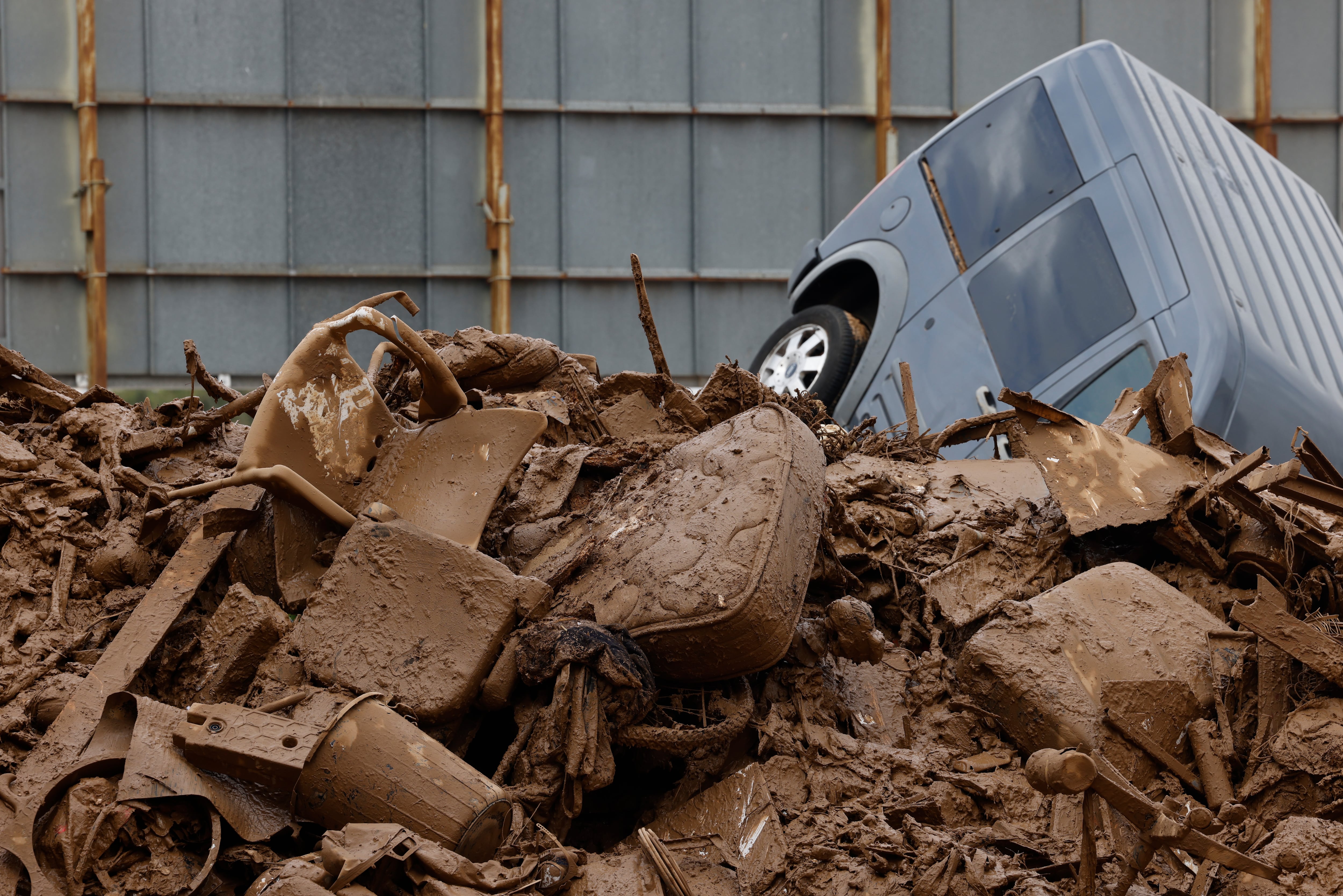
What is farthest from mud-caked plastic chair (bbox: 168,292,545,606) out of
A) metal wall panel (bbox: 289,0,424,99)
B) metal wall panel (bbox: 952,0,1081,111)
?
metal wall panel (bbox: 952,0,1081,111)

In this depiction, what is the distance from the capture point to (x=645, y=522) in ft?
9.97

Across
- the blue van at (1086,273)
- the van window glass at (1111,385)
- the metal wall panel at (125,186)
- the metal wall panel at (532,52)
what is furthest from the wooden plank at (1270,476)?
the metal wall panel at (125,186)

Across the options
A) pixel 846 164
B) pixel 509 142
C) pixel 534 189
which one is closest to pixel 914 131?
pixel 846 164

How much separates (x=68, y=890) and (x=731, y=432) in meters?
1.88

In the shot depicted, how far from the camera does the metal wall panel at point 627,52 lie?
10.2 meters

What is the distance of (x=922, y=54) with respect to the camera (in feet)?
34.0

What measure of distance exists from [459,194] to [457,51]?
1.24 meters

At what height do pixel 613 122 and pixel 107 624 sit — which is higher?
pixel 613 122

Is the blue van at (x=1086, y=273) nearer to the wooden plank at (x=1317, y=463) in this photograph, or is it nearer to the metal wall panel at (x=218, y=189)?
the wooden plank at (x=1317, y=463)

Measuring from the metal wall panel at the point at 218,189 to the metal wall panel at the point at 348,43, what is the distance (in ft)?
1.54

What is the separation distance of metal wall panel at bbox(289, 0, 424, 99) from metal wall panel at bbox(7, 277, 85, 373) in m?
2.58

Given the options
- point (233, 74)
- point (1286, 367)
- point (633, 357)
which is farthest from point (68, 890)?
point (233, 74)

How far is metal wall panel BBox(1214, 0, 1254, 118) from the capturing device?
10477 mm

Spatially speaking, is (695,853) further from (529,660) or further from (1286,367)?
(1286,367)
